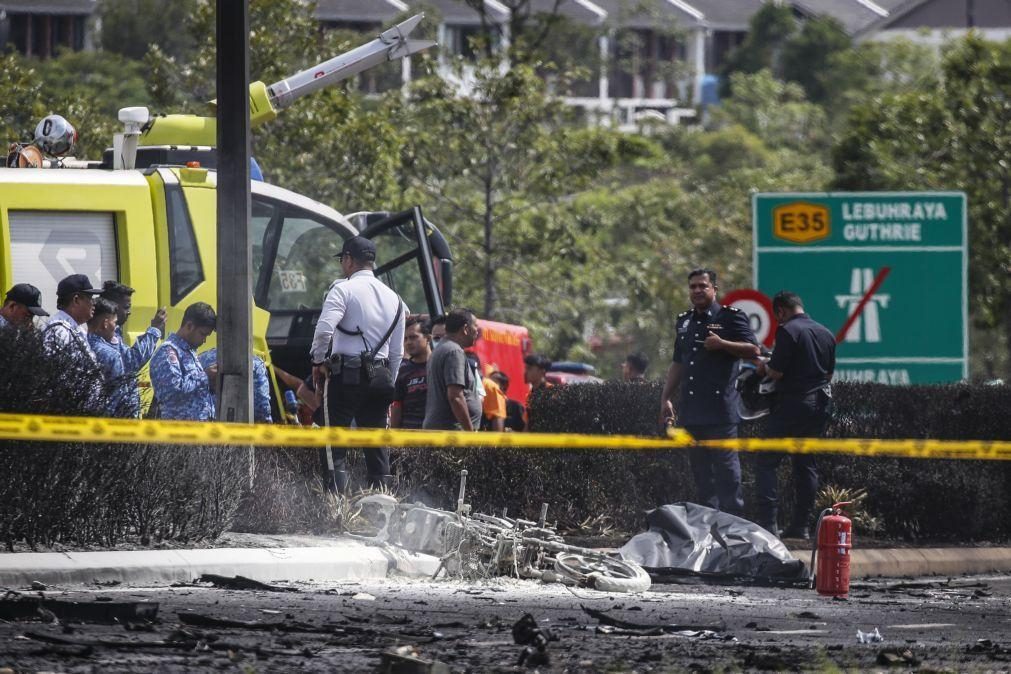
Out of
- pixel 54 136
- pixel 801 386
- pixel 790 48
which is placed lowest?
pixel 801 386

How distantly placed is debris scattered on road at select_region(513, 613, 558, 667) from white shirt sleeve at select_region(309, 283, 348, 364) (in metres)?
4.57

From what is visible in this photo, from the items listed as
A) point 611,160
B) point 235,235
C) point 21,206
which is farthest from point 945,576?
point 611,160

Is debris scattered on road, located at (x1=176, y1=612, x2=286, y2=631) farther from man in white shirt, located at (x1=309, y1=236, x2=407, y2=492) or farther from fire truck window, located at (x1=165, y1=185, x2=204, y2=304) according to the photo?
fire truck window, located at (x1=165, y1=185, x2=204, y2=304)

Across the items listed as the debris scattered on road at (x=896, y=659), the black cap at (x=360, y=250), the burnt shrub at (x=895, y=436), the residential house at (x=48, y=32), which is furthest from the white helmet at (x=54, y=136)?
the residential house at (x=48, y=32)

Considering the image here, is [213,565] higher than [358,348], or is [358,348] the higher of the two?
[358,348]

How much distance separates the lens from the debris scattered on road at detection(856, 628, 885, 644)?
7.93 meters

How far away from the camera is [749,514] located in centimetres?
1311

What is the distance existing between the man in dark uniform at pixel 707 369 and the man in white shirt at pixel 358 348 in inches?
75.8

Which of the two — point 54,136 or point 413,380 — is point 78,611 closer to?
point 413,380

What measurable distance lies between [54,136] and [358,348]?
4744mm

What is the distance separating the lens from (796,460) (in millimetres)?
12688

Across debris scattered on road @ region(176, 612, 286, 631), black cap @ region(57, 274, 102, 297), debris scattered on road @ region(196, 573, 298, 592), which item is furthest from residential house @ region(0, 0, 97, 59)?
debris scattered on road @ region(176, 612, 286, 631)

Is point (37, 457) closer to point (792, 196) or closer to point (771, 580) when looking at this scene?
point (771, 580)

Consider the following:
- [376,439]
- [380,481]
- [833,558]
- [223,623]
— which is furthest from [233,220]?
[223,623]
